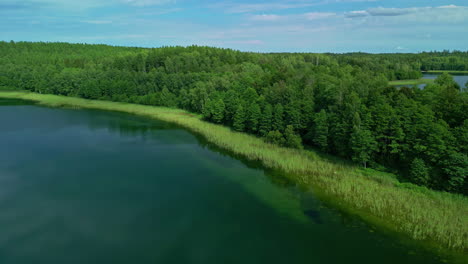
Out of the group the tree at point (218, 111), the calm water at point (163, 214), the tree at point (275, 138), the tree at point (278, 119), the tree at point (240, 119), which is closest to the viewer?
the calm water at point (163, 214)

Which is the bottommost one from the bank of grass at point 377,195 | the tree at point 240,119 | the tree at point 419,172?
the bank of grass at point 377,195

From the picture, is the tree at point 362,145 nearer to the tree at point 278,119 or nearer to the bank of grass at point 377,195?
the bank of grass at point 377,195

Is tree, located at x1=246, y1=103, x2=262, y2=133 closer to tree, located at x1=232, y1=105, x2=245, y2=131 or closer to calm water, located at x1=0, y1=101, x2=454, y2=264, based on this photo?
tree, located at x1=232, y1=105, x2=245, y2=131

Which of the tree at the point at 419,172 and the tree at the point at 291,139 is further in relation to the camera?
the tree at the point at 291,139

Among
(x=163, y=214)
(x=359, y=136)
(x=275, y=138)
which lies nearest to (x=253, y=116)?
(x=275, y=138)

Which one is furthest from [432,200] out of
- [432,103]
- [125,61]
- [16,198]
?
[125,61]

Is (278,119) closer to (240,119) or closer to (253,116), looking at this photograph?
(253,116)

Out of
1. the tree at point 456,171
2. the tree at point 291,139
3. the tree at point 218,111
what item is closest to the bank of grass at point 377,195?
the tree at point 456,171

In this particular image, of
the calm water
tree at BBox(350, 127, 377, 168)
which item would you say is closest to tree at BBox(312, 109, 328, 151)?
tree at BBox(350, 127, 377, 168)
